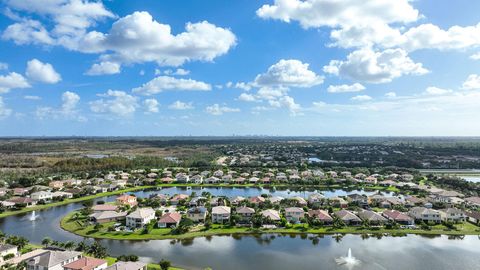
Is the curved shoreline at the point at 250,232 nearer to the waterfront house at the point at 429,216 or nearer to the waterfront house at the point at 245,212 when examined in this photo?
the waterfront house at the point at 429,216

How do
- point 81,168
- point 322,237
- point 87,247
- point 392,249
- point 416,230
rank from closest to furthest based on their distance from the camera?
point 87,247 → point 392,249 → point 322,237 → point 416,230 → point 81,168

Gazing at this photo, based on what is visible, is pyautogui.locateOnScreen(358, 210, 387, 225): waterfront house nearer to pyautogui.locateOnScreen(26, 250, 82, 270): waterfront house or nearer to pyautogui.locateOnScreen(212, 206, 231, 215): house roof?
pyautogui.locateOnScreen(212, 206, 231, 215): house roof

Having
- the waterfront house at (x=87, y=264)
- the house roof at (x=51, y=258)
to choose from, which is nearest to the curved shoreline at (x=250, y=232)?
the house roof at (x=51, y=258)

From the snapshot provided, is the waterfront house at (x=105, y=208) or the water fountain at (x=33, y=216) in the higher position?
the waterfront house at (x=105, y=208)

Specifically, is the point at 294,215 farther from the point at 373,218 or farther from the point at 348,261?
the point at 348,261

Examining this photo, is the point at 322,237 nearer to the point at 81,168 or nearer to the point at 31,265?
the point at 31,265

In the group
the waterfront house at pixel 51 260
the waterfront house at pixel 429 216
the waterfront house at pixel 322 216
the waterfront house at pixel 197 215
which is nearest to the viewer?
the waterfront house at pixel 51 260

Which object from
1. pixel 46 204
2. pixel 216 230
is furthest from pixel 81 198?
pixel 216 230
